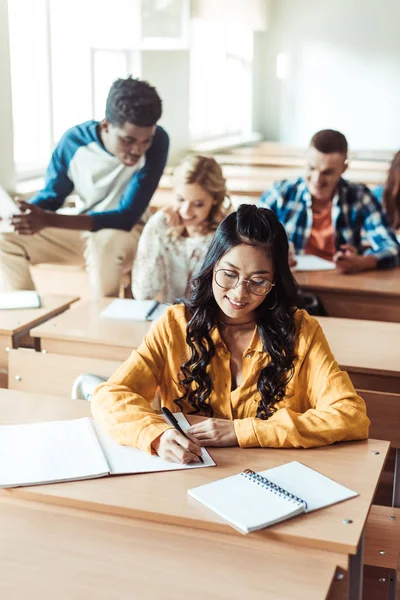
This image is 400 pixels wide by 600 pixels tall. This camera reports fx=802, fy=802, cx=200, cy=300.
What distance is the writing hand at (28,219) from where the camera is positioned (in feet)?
10.7

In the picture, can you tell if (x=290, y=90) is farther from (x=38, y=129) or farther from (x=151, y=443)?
(x=151, y=443)

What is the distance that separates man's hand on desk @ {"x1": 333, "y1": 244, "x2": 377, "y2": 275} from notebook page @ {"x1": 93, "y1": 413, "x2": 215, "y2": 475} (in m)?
1.84

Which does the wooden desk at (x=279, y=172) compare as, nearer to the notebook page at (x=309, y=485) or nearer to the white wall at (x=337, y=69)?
the white wall at (x=337, y=69)

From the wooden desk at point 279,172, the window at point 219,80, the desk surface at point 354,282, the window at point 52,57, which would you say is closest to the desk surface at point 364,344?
the desk surface at point 354,282

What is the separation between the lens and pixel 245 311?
5.74 feet

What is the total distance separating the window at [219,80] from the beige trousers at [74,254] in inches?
137

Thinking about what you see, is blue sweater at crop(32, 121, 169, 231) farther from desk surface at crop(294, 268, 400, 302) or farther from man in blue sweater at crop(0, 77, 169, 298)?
desk surface at crop(294, 268, 400, 302)

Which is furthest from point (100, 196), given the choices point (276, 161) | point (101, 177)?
point (276, 161)

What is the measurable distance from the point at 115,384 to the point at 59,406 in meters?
0.14

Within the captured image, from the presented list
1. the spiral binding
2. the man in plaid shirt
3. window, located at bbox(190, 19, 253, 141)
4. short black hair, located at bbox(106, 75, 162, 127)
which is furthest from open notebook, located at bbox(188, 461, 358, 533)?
window, located at bbox(190, 19, 253, 141)

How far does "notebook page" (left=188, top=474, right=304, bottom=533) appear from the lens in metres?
1.27

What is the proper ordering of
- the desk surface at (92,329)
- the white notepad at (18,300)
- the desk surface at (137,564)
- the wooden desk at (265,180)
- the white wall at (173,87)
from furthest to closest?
the white wall at (173,87), the wooden desk at (265,180), the white notepad at (18,300), the desk surface at (92,329), the desk surface at (137,564)

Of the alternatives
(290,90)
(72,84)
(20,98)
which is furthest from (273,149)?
(20,98)

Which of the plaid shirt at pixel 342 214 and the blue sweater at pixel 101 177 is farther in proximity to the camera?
the blue sweater at pixel 101 177
